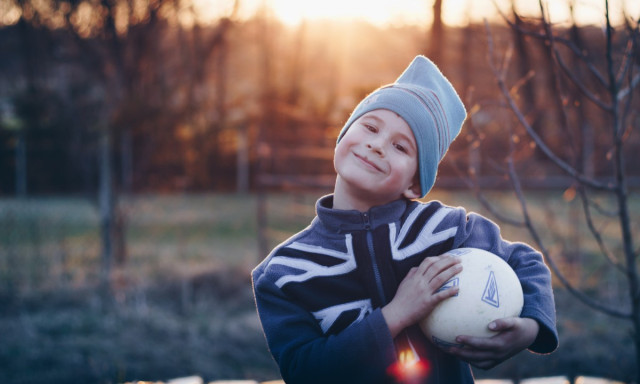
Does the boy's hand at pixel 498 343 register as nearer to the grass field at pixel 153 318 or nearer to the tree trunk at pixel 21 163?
the grass field at pixel 153 318

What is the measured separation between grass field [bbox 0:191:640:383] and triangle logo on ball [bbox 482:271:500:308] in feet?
7.25

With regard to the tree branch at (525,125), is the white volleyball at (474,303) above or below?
below

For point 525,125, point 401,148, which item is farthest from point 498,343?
point 525,125

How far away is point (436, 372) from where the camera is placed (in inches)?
80.2

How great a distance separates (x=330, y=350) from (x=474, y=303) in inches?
18.0

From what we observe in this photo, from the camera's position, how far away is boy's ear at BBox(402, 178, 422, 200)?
6.96 feet

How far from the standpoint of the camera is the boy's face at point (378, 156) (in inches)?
77.3

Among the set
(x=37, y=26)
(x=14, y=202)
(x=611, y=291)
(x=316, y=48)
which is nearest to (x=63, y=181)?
(x=14, y=202)

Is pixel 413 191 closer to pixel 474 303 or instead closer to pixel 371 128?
pixel 371 128

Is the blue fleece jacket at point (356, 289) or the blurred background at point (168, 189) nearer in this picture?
the blue fleece jacket at point (356, 289)

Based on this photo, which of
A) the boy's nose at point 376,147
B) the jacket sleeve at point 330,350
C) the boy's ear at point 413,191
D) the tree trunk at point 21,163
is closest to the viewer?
the jacket sleeve at point 330,350

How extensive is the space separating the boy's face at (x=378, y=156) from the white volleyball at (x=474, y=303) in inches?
12.0

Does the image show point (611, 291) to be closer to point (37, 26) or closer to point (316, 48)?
point (37, 26)

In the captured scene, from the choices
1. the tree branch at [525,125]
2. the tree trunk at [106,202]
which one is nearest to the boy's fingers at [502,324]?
the tree branch at [525,125]
